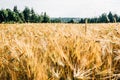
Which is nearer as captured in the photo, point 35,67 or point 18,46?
point 35,67

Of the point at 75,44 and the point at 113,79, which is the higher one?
the point at 75,44

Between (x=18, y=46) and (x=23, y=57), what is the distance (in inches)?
4.6

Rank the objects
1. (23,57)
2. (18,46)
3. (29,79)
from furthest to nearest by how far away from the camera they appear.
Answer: (18,46) → (23,57) → (29,79)

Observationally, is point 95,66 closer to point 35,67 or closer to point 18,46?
point 35,67

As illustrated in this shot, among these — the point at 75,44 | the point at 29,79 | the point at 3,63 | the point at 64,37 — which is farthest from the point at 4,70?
the point at 64,37

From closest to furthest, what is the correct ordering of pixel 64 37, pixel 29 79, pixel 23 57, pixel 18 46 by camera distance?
1. pixel 29 79
2. pixel 23 57
3. pixel 18 46
4. pixel 64 37

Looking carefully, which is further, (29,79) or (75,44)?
(75,44)

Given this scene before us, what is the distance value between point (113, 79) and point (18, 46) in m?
0.48

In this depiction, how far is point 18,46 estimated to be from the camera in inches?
51.0

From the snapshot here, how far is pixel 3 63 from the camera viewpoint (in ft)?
4.22

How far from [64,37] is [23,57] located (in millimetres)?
425

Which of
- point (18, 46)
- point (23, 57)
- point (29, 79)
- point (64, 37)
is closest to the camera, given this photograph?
point (29, 79)

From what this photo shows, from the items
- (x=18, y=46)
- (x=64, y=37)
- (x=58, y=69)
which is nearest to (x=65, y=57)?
(x=58, y=69)

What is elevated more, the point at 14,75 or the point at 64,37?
the point at 64,37
